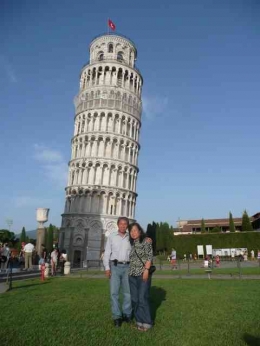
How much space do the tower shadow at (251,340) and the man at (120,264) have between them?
7.58ft

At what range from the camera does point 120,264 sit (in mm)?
6660

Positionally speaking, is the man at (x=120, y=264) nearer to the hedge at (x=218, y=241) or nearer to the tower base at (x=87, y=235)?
the tower base at (x=87, y=235)

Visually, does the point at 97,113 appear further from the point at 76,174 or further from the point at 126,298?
the point at 126,298

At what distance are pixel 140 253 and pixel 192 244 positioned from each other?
4786cm

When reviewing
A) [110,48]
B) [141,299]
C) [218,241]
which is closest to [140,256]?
[141,299]

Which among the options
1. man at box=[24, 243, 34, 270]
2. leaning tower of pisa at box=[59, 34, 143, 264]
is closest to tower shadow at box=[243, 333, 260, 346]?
man at box=[24, 243, 34, 270]

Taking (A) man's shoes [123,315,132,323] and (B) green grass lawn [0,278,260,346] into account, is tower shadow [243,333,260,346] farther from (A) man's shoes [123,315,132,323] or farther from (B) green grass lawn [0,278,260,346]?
(A) man's shoes [123,315,132,323]

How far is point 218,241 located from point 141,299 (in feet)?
153

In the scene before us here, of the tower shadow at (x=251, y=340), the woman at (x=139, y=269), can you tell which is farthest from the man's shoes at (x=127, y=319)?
the tower shadow at (x=251, y=340)

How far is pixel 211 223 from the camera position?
80.1 m

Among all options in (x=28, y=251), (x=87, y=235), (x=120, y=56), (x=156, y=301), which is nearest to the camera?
(x=156, y=301)

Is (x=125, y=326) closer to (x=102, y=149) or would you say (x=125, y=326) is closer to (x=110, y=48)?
(x=102, y=149)

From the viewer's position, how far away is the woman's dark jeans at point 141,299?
234 inches

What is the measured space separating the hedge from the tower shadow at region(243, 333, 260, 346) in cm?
4617
